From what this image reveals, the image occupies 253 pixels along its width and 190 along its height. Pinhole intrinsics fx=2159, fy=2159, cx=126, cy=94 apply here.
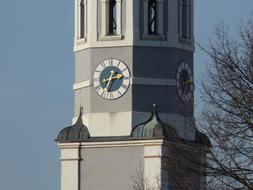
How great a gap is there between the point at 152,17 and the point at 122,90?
309cm

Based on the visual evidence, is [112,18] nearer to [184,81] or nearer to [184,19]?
[184,19]

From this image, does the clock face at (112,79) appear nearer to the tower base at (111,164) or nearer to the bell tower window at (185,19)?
the tower base at (111,164)

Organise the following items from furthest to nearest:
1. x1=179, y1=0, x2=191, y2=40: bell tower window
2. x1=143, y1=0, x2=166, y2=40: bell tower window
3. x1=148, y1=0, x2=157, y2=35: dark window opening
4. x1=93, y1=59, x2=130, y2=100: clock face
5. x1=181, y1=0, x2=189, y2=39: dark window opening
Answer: x1=181, y1=0, x2=189, y2=39: dark window opening, x1=179, y1=0, x2=191, y2=40: bell tower window, x1=148, y1=0, x2=157, y2=35: dark window opening, x1=143, y1=0, x2=166, y2=40: bell tower window, x1=93, y1=59, x2=130, y2=100: clock face

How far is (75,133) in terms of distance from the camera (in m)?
77.1

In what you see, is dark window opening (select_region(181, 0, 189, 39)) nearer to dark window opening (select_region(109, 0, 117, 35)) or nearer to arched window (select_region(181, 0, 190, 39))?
arched window (select_region(181, 0, 190, 39))

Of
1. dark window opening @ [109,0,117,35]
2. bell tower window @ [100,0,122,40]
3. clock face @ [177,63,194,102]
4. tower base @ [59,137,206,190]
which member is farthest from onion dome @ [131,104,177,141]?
dark window opening @ [109,0,117,35]

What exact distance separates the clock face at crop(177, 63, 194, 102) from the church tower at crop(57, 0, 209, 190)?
4 cm

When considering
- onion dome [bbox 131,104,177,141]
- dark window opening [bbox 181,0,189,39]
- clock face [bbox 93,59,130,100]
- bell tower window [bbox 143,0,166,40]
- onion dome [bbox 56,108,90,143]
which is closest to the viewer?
onion dome [bbox 131,104,177,141]

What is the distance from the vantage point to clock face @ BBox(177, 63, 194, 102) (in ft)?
250

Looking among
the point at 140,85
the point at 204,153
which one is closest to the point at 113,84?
the point at 140,85

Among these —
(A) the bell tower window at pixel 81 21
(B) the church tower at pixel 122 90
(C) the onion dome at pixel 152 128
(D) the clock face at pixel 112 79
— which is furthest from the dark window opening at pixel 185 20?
(A) the bell tower window at pixel 81 21

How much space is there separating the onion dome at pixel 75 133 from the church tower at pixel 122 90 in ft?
0.08

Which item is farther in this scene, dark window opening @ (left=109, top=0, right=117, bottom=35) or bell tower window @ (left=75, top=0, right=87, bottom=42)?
bell tower window @ (left=75, top=0, right=87, bottom=42)

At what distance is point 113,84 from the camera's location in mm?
76500
